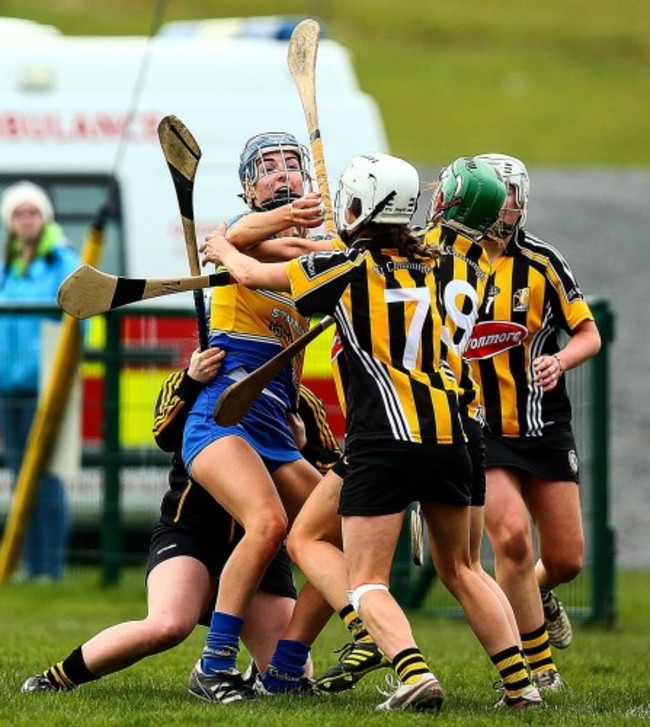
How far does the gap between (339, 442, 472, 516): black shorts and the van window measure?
639 centimetres

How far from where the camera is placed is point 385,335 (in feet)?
22.7

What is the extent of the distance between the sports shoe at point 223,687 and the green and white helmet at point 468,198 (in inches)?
66.3

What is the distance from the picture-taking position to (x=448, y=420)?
22.8 ft

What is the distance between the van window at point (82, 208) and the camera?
522 inches

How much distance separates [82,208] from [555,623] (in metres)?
5.70

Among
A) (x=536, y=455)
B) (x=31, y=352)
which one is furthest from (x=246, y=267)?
(x=31, y=352)

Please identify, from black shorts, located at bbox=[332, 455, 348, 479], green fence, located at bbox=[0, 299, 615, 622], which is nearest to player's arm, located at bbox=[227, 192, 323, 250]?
black shorts, located at bbox=[332, 455, 348, 479]

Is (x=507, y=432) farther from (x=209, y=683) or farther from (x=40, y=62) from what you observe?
(x=40, y=62)

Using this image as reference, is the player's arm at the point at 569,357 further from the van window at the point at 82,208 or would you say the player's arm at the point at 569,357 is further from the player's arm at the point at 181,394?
the van window at the point at 82,208

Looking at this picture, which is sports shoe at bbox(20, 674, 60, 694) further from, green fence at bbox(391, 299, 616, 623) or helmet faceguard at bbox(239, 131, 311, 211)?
green fence at bbox(391, 299, 616, 623)

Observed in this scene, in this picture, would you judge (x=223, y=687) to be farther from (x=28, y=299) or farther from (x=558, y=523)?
(x=28, y=299)

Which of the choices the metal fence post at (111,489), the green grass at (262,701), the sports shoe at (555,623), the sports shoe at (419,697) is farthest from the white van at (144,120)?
the sports shoe at (419,697)

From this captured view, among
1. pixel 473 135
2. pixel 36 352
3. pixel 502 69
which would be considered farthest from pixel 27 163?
pixel 502 69

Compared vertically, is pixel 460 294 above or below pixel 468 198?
below
